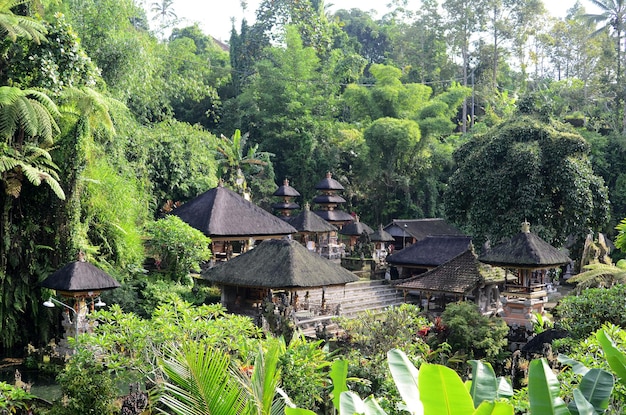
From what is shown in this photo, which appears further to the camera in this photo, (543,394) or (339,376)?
(339,376)

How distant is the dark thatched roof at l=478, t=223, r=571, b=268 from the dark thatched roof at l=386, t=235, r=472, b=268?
5.36m

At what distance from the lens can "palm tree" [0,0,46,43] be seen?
14.8 metres

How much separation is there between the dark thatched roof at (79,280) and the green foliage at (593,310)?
9.94m

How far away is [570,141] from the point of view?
917 inches

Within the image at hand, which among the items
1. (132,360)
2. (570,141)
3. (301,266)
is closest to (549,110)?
A: (570,141)

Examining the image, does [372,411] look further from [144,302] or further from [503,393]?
[144,302]

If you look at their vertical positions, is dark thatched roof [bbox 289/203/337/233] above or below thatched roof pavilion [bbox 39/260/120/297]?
above

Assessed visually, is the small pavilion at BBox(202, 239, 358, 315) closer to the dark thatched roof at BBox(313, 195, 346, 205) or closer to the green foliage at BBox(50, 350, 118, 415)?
the green foliage at BBox(50, 350, 118, 415)

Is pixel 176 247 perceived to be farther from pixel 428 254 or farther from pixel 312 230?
pixel 428 254

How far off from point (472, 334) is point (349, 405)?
10859 millimetres

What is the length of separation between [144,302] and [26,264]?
3142 mm

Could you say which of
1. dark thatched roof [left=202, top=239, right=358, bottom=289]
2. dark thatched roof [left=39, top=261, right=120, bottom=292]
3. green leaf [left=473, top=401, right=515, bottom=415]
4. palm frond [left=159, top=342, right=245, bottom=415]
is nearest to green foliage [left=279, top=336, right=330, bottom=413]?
palm frond [left=159, top=342, right=245, bottom=415]

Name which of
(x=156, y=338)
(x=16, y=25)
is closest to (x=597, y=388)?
(x=156, y=338)

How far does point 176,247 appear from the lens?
1923 centimetres
